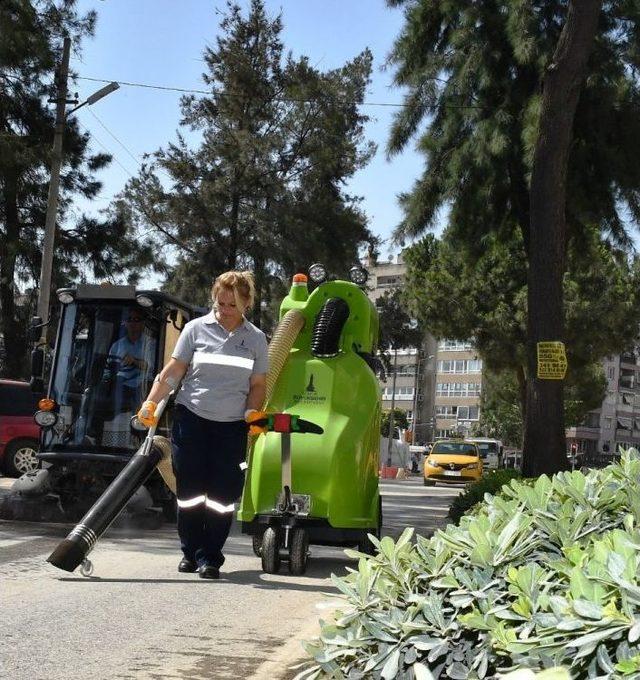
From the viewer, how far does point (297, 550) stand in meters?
8.38

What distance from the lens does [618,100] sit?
15.8 metres

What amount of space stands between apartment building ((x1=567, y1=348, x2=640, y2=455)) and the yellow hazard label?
5030 inches

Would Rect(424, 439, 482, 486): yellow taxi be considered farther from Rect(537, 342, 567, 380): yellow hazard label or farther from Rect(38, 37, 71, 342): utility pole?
Rect(537, 342, 567, 380): yellow hazard label

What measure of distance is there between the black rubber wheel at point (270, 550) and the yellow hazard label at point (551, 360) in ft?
19.9

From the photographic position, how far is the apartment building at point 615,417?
143 meters

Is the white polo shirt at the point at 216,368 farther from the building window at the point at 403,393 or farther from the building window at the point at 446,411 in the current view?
the building window at the point at 403,393

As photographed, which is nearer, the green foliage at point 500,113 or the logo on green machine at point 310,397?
the logo on green machine at point 310,397

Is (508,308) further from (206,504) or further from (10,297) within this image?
(206,504)

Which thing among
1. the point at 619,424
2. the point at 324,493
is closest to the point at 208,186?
the point at 324,493

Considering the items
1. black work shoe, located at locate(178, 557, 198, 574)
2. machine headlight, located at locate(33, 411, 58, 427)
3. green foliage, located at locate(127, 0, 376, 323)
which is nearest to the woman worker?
black work shoe, located at locate(178, 557, 198, 574)

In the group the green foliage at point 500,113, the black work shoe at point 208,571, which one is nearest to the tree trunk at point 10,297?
the green foliage at point 500,113

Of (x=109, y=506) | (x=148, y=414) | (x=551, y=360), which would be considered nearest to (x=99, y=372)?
(x=109, y=506)

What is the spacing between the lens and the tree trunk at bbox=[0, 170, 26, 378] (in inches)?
1127

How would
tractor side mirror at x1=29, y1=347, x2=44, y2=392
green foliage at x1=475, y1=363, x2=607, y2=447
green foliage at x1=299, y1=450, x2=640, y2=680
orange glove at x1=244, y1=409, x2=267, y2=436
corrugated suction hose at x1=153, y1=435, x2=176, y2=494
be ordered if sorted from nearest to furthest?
green foliage at x1=299, y1=450, x2=640, y2=680 < orange glove at x1=244, y1=409, x2=267, y2=436 < corrugated suction hose at x1=153, y1=435, x2=176, y2=494 < tractor side mirror at x1=29, y1=347, x2=44, y2=392 < green foliage at x1=475, y1=363, x2=607, y2=447
